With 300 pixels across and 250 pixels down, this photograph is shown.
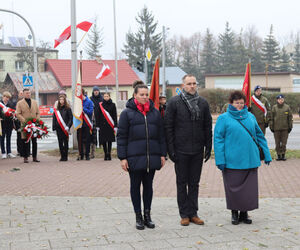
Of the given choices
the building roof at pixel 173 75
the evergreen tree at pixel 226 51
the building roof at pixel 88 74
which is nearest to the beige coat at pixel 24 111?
the building roof at pixel 88 74

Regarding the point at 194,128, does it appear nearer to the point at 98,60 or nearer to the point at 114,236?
the point at 114,236

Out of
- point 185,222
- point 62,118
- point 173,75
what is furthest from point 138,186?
point 173,75

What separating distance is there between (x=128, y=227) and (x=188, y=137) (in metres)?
1.37

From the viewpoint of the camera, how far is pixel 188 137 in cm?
593

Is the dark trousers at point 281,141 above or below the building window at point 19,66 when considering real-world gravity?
below

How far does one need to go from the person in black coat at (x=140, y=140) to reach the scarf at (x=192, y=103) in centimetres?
41

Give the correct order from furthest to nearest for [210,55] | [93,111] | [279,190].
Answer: [210,55], [93,111], [279,190]

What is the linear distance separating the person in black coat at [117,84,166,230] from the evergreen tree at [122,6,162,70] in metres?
70.9

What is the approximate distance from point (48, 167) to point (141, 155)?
21.2 ft

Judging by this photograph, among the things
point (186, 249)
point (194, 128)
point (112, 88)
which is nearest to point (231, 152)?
point (194, 128)

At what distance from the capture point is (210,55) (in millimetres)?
90625

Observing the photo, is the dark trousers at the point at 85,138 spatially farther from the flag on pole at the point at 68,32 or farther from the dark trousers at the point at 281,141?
the dark trousers at the point at 281,141

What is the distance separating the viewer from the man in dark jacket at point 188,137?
5.93 meters

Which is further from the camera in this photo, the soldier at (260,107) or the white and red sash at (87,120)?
the white and red sash at (87,120)
